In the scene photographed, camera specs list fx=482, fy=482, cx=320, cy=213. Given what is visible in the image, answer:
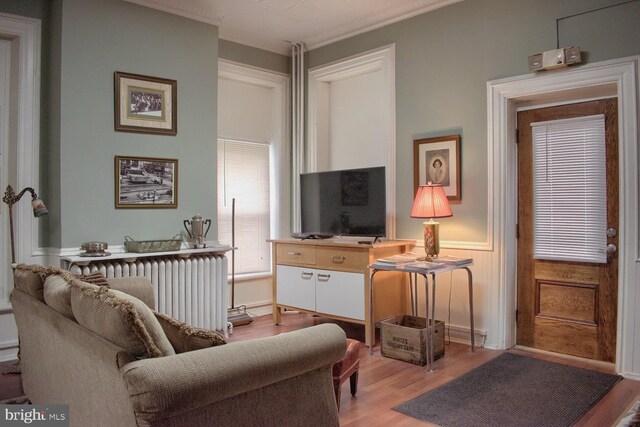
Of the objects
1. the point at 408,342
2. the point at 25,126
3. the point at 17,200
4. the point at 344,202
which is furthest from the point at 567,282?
the point at 25,126

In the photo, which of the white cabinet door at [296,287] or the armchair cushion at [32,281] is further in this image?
the white cabinet door at [296,287]

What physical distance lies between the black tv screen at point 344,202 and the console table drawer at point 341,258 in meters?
0.27

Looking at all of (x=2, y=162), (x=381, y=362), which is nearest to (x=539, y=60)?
(x=381, y=362)

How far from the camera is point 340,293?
164 inches

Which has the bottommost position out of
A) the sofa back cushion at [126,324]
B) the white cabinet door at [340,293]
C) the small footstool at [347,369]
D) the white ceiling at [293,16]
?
the small footstool at [347,369]

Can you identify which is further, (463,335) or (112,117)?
(463,335)

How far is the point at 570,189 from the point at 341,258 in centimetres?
187

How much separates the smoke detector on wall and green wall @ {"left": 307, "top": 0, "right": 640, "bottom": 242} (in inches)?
2.8

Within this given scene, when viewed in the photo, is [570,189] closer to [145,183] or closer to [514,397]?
[514,397]

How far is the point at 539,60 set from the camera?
11.7 ft

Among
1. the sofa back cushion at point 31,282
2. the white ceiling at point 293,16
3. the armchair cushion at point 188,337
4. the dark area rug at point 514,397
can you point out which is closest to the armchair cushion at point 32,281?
the sofa back cushion at point 31,282

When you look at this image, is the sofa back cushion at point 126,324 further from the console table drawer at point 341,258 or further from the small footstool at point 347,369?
the console table drawer at point 341,258

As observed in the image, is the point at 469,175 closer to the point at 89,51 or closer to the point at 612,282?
the point at 612,282

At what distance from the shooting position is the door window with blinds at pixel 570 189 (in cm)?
351
